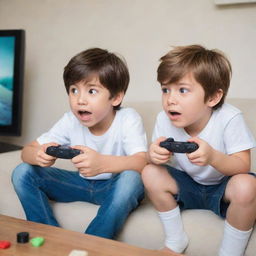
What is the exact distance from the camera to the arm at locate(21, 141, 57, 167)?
129 centimetres

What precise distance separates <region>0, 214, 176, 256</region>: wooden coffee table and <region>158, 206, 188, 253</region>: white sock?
319 millimetres

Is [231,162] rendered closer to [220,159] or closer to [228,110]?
[220,159]

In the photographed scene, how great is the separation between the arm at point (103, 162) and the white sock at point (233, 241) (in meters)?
0.33

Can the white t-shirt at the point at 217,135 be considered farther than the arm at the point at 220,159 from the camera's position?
Yes

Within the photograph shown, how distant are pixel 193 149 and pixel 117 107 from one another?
0.47 meters

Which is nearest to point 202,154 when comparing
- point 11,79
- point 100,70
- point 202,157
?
point 202,157

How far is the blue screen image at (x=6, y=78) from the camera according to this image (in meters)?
2.11

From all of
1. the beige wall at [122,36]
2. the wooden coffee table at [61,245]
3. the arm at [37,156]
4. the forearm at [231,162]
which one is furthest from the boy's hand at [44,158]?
the beige wall at [122,36]

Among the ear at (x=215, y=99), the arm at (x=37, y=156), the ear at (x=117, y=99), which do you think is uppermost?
the ear at (x=215, y=99)

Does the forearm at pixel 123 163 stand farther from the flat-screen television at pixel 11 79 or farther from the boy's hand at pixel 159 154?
the flat-screen television at pixel 11 79

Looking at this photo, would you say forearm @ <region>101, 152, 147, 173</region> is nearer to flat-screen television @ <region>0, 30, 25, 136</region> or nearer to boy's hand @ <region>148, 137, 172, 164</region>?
boy's hand @ <region>148, 137, 172, 164</region>

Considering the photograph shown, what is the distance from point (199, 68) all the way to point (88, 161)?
40 cm

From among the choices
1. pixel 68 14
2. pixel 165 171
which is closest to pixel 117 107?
pixel 165 171

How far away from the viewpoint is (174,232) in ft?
3.84
